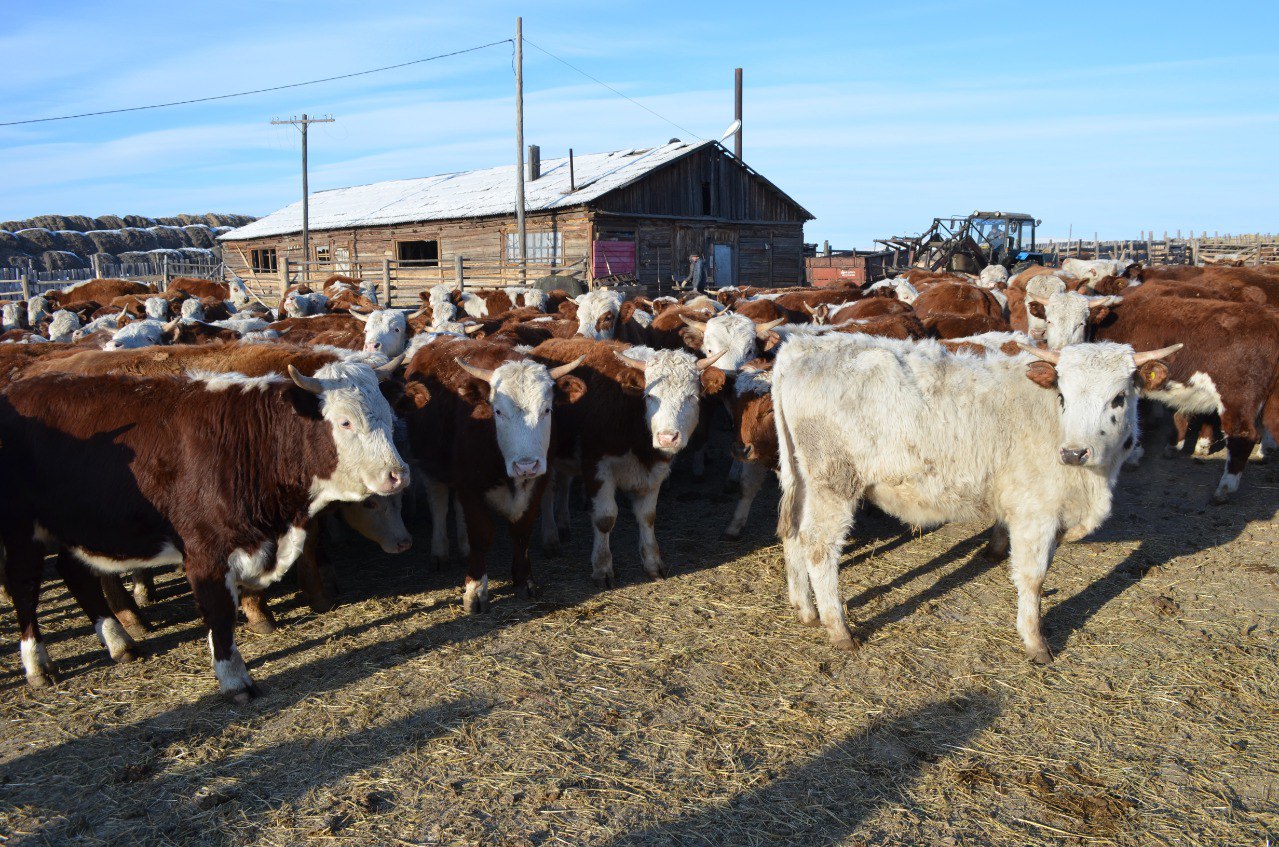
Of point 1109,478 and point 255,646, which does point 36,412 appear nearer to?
point 255,646

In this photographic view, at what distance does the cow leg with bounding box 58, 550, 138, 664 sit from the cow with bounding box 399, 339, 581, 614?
212 centimetres

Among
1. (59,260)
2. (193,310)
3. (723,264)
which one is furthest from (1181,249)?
(59,260)

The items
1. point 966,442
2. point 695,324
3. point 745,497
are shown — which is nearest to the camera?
point 966,442

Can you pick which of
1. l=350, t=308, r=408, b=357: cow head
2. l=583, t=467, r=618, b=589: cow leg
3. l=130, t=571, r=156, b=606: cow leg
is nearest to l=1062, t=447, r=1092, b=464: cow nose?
l=583, t=467, r=618, b=589: cow leg

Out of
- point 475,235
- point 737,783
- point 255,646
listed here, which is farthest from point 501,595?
point 475,235

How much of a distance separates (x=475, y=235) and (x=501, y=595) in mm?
28947

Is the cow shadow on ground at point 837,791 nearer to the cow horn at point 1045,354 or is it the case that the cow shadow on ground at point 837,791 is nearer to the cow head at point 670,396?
the cow horn at point 1045,354

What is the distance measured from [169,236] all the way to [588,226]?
4825 cm

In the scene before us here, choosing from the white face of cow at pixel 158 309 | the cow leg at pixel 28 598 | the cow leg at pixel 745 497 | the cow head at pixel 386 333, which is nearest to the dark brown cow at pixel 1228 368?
the cow leg at pixel 745 497

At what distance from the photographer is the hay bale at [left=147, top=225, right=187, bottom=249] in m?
63.7

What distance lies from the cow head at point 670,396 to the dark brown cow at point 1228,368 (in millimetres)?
4895

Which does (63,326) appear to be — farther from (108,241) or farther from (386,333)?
(108,241)

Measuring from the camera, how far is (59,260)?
52.0 m

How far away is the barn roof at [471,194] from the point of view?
32.2 meters
